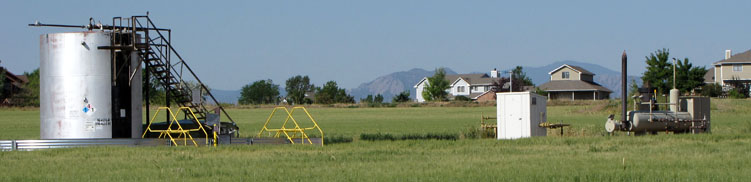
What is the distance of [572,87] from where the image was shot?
131875 millimetres

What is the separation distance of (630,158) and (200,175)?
34.8 feet

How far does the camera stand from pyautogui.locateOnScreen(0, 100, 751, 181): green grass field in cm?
1862

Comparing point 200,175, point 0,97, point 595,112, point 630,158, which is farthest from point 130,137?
point 0,97

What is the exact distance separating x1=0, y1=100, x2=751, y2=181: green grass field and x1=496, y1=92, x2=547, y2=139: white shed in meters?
3.16

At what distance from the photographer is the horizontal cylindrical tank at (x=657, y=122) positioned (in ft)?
109

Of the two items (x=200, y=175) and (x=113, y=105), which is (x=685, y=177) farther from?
(x=113, y=105)

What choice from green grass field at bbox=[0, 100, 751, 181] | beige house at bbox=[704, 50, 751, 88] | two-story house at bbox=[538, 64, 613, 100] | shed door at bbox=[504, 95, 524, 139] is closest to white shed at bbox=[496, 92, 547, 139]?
shed door at bbox=[504, 95, 524, 139]

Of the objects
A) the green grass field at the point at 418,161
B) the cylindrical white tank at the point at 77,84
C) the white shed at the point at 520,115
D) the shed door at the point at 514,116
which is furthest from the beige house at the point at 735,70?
the cylindrical white tank at the point at 77,84

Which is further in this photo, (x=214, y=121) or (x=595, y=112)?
(x=595, y=112)

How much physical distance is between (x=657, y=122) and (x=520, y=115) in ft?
16.3

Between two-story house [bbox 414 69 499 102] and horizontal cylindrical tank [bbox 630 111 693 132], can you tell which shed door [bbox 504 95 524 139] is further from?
two-story house [bbox 414 69 499 102]

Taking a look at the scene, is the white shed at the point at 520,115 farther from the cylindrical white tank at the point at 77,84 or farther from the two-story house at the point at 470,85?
the two-story house at the point at 470,85

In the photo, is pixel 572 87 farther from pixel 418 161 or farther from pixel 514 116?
pixel 418 161

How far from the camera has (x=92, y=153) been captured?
2611 cm
